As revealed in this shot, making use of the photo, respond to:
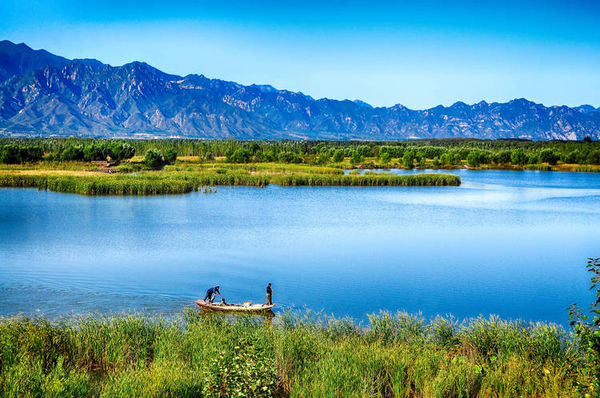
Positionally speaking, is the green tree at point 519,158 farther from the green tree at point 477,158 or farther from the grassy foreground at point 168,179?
the grassy foreground at point 168,179

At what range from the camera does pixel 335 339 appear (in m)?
13.7

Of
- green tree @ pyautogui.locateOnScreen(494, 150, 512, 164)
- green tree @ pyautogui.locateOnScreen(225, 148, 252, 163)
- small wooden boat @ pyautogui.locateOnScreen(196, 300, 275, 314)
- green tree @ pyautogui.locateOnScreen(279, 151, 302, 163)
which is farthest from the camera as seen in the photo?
green tree @ pyautogui.locateOnScreen(494, 150, 512, 164)

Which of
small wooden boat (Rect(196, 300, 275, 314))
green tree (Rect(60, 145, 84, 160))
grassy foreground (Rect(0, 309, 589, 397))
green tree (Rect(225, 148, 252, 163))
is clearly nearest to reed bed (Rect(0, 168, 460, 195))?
green tree (Rect(60, 145, 84, 160))

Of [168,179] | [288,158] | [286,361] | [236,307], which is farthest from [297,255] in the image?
[288,158]

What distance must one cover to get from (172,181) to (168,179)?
2997 mm

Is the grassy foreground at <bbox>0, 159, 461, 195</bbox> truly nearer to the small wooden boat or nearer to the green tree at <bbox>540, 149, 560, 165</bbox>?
the small wooden boat

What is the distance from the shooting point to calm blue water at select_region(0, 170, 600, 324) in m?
20.9

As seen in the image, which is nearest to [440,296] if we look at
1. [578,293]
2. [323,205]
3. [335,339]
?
[578,293]

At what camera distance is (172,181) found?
198 ft

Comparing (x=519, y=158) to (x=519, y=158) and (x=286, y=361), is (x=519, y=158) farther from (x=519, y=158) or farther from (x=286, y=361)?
(x=286, y=361)

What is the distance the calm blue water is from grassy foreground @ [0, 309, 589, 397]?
562 cm

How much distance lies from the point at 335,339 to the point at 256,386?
5124 mm

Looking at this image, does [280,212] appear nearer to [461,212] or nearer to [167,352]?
[461,212]

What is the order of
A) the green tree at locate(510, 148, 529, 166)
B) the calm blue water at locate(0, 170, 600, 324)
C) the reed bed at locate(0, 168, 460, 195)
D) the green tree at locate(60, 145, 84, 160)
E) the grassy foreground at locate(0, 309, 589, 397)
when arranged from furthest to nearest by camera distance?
the green tree at locate(510, 148, 529, 166), the green tree at locate(60, 145, 84, 160), the reed bed at locate(0, 168, 460, 195), the calm blue water at locate(0, 170, 600, 324), the grassy foreground at locate(0, 309, 589, 397)
